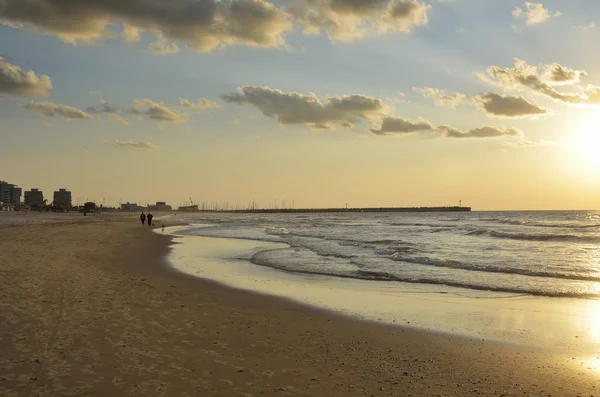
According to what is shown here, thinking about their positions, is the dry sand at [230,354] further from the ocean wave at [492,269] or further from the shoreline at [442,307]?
the ocean wave at [492,269]

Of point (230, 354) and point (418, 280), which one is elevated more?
point (230, 354)

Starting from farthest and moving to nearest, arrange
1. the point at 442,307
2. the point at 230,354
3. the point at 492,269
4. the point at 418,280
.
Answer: the point at 492,269, the point at 418,280, the point at 442,307, the point at 230,354

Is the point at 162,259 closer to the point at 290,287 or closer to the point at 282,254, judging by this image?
the point at 282,254

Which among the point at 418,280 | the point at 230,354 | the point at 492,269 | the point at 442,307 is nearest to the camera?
the point at 230,354

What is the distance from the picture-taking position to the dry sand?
22.8ft

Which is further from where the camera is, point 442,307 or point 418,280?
point 418,280

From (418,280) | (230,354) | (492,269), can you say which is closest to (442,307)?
(418,280)

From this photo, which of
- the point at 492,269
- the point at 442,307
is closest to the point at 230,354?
the point at 442,307

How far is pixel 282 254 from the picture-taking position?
30.0m

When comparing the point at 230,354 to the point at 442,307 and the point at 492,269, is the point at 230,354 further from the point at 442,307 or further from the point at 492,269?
the point at 492,269

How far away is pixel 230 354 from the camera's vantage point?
337 inches

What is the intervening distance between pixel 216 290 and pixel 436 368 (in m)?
9.40

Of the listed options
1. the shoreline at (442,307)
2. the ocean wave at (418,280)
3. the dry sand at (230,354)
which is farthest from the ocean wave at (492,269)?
the dry sand at (230,354)

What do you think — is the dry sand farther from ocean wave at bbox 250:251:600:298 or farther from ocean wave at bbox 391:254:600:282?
ocean wave at bbox 391:254:600:282
